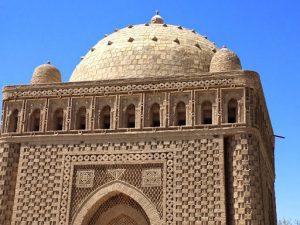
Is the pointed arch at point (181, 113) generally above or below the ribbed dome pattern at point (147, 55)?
below

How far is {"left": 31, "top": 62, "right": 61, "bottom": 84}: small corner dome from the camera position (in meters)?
20.2

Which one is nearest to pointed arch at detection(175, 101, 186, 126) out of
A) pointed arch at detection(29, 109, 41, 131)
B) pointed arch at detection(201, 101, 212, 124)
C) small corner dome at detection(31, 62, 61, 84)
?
pointed arch at detection(201, 101, 212, 124)

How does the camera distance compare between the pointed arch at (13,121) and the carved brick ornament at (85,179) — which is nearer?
the carved brick ornament at (85,179)

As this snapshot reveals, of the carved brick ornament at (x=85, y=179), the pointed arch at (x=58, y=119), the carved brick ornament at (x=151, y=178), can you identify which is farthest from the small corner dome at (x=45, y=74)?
the carved brick ornament at (x=151, y=178)

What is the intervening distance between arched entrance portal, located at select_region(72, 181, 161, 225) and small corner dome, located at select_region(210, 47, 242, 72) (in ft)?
17.1

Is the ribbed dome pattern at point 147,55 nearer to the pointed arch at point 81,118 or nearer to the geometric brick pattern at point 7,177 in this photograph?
the pointed arch at point 81,118

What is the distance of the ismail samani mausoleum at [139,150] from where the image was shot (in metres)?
16.7

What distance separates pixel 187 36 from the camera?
867 inches

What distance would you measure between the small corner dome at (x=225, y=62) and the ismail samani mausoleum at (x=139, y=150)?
0.13 ft

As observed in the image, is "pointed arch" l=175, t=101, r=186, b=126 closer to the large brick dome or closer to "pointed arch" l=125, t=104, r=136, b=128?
"pointed arch" l=125, t=104, r=136, b=128

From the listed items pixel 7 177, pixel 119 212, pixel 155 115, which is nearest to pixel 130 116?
pixel 155 115

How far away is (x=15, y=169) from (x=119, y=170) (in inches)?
150

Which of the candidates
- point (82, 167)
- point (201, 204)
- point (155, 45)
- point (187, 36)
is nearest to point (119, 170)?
point (82, 167)

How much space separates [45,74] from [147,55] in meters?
3.99
